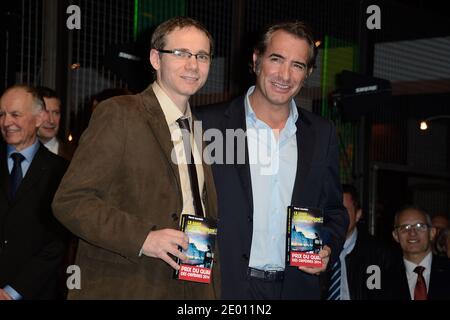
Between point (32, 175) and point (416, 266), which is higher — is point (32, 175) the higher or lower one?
the higher one

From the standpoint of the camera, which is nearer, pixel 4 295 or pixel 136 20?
pixel 4 295

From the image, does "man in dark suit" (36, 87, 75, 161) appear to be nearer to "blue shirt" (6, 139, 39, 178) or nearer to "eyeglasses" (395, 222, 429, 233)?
"blue shirt" (6, 139, 39, 178)

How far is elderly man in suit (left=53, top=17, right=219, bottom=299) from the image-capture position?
2.35 m

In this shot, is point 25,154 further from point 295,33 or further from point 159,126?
point 159,126

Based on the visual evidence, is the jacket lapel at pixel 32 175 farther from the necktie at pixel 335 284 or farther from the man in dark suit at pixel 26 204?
the necktie at pixel 335 284

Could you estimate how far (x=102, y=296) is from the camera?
2.40 metres

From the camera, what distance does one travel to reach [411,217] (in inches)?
231

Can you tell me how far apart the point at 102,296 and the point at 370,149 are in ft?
21.7

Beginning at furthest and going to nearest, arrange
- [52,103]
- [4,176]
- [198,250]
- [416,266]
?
1. [416,266]
2. [52,103]
3. [4,176]
4. [198,250]

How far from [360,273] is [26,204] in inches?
106

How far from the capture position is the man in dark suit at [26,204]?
13.0 feet

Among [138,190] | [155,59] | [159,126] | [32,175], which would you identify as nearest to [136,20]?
[32,175]

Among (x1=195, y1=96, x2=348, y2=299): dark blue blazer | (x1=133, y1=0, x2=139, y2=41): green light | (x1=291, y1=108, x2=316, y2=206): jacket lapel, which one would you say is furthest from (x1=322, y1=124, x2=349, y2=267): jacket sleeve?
(x1=133, y1=0, x2=139, y2=41): green light

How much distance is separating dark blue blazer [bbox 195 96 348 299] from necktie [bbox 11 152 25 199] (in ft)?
4.41
